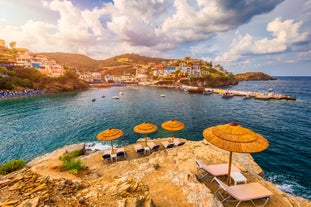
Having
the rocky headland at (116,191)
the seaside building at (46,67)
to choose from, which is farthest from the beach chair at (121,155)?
the seaside building at (46,67)

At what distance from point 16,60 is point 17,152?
Answer: 288 ft

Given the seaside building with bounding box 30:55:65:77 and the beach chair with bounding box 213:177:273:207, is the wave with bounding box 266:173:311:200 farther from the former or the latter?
the seaside building with bounding box 30:55:65:77

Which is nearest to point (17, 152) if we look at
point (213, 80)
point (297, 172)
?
point (297, 172)

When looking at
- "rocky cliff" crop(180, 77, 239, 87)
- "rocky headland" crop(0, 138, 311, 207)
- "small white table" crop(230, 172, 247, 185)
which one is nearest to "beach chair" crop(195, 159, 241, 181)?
"small white table" crop(230, 172, 247, 185)

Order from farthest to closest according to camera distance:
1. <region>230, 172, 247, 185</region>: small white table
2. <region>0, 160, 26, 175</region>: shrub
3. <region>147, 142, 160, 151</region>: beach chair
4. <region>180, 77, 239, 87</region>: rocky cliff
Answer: <region>180, 77, 239, 87</region>: rocky cliff
<region>147, 142, 160, 151</region>: beach chair
<region>0, 160, 26, 175</region>: shrub
<region>230, 172, 247, 185</region>: small white table

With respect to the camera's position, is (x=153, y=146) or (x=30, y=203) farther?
(x=153, y=146)

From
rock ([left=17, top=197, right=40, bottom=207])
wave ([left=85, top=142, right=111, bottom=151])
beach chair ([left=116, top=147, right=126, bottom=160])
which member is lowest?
wave ([left=85, top=142, right=111, bottom=151])

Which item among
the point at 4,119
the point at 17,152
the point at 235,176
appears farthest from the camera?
the point at 4,119

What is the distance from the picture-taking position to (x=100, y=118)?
87.2ft

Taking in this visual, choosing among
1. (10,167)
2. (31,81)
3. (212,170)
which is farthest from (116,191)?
(31,81)

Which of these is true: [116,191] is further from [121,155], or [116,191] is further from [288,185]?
[288,185]

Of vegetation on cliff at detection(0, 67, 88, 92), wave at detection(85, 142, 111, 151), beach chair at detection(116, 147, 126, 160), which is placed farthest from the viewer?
vegetation on cliff at detection(0, 67, 88, 92)

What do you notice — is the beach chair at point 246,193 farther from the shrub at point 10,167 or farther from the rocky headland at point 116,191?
the shrub at point 10,167

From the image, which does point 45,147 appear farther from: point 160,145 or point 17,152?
point 160,145
